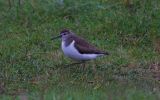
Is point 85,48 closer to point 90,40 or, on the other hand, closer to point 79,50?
point 79,50

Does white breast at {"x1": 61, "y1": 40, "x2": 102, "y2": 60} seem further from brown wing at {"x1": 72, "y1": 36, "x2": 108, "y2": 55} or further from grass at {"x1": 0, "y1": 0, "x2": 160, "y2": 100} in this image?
grass at {"x1": 0, "y1": 0, "x2": 160, "y2": 100}

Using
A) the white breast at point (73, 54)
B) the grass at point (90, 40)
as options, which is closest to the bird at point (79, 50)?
the white breast at point (73, 54)

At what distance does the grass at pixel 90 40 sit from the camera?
11.2 metres

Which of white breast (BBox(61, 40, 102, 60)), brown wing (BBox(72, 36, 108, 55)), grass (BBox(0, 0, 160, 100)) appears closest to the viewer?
grass (BBox(0, 0, 160, 100))

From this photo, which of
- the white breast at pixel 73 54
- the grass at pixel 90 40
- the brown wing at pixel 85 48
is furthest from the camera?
the brown wing at pixel 85 48

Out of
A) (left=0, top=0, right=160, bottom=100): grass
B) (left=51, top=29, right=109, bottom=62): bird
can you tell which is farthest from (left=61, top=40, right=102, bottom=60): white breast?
(left=0, top=0, right=160, bottom=100): grass

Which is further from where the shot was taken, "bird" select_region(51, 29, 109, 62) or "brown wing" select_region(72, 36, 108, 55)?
"brown wing" select_region(72, 36, 108, 55)

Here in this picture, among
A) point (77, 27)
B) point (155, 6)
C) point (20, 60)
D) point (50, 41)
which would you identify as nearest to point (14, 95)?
point (20, 60)

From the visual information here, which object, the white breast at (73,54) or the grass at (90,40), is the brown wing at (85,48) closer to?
the white breast at (73,54)

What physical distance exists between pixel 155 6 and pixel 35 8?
257 centimetres

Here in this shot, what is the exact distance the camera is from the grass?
36.7ft

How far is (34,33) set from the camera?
14.4 metres

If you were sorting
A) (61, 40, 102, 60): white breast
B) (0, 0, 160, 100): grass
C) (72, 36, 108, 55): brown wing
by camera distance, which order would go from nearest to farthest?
(0, 0, 160, 100): grass
(61, 40, 102, 60): white breast
(72, 36, 108, 55): brown wing

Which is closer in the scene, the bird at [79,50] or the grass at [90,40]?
the grass at [90,40]
